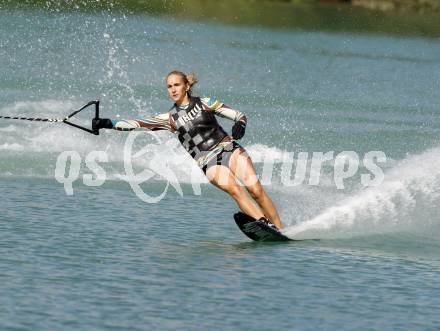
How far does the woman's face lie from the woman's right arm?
250 mm

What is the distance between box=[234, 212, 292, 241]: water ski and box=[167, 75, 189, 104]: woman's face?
1.22 meters

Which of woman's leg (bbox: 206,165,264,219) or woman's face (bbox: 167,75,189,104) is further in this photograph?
woman's leg (bbox: 206,165,264,219)

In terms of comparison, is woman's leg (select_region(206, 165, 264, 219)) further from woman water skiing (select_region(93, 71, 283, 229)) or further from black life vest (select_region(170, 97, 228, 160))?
black life vest (select_region(170, 97, 228, 160))

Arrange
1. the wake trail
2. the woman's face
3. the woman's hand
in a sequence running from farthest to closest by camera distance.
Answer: the wake trail < the woman's face < the woman's hand

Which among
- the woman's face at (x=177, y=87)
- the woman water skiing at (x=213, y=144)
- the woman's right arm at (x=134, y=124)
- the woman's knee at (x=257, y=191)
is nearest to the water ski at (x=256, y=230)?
the woman water skiing at (x=213, y=144)

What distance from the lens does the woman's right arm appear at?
32.8 ft

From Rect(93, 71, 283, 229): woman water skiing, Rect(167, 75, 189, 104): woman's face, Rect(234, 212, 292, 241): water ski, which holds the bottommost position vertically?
Rect(234, 212, 292, 241): water ski

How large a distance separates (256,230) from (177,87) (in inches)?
60.8

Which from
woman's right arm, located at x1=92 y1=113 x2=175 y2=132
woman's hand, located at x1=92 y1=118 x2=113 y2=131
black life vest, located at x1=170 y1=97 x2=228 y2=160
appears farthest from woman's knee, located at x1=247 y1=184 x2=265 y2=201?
woman's hand, located at x1=92 y1=118 x2=113 y2=131

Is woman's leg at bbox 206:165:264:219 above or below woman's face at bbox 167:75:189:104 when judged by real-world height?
below

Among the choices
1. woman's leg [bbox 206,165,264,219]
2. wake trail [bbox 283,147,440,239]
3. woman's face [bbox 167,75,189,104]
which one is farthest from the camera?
wake trail [bbox 283,147,440,239]

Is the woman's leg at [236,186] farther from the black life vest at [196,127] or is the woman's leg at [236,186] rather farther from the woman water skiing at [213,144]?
the black life vest at [196,127]

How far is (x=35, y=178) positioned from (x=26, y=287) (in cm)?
534

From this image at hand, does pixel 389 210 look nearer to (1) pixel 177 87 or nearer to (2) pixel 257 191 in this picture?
(2) pixel 257 191
